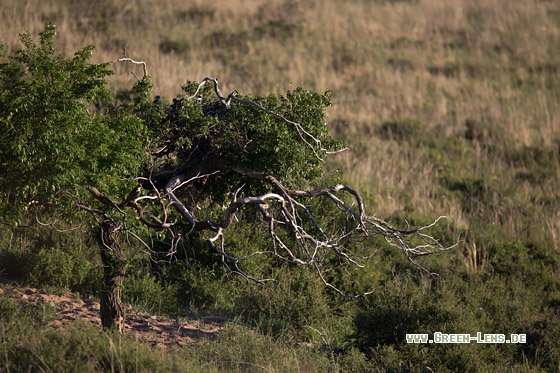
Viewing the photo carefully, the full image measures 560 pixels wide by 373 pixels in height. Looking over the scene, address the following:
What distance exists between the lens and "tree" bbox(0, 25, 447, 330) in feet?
19.5

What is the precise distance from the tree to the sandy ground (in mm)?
589

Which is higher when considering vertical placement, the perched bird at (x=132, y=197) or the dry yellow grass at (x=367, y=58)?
the perched bird at (x=132, y=197)

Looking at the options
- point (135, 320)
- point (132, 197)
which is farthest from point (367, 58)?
point (132, 197)

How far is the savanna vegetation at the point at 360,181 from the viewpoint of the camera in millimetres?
6707

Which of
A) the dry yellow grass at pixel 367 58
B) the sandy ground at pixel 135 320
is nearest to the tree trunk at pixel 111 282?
the sandy ground at pixel 135 320

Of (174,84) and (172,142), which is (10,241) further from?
(174,84)

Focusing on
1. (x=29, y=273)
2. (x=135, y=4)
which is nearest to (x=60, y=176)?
(x=29, y=273)

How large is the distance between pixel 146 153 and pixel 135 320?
2145mm

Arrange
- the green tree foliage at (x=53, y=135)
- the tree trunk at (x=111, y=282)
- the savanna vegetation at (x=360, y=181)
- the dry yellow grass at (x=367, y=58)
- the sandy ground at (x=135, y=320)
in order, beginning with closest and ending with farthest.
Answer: the green tree foliage at (x=53, y=135), the savanna vegetation at (x=360, y=181), the tree trunk at (x=111, y=282), the sandy ground at (x=135, y=320), the dry yellow grass at (x=367, y=58)

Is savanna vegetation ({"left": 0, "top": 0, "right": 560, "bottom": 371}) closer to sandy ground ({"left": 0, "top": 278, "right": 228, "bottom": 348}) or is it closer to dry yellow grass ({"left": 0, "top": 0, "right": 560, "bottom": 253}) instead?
dry yellow grass ({"left": 0, "top": 0, "right": 560, "bottom": 253})

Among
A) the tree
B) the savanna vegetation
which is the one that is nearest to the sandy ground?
the savanna vegetation

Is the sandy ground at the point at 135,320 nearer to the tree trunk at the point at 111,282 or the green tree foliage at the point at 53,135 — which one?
the tree trunk at the point at 111,282

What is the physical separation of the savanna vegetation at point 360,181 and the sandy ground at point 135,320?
0.86ft

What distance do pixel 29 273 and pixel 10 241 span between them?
97 cm
